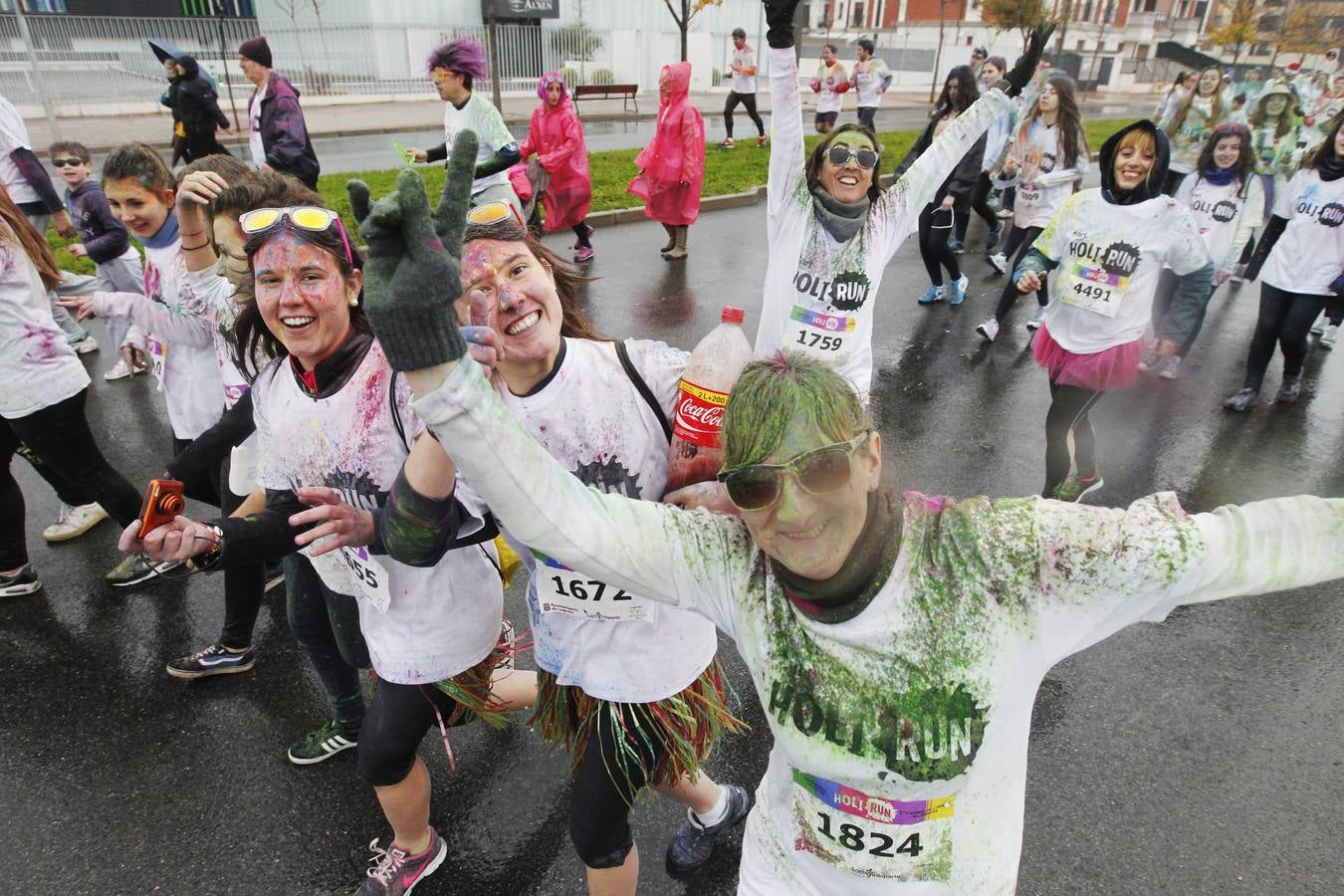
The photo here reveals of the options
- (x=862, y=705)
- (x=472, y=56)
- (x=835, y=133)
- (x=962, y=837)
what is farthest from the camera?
(x=472, y=56)

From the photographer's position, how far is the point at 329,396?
2.06m

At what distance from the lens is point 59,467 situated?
12.1ft

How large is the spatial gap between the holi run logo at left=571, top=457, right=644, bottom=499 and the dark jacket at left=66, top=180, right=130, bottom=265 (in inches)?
155

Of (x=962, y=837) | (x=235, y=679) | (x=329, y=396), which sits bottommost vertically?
(x=235, y=679)

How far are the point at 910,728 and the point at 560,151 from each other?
801 cm

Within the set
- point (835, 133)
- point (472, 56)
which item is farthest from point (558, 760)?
point (472, 56)

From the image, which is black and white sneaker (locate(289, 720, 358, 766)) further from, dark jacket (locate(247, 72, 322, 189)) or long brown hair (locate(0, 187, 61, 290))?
dark jacket (locate(247, 72, 322, 189))

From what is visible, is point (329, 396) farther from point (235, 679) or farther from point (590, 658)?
point (235, 679)

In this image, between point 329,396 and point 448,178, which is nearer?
point 448,178

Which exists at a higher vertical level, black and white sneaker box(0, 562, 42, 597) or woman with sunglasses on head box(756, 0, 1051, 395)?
woman with sunglasses on head box(756, 0, 1051, 395)

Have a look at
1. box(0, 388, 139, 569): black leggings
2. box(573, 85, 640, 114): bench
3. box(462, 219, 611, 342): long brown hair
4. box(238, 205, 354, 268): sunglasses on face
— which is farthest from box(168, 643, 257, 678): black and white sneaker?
box(573, 85, 640, 114): bench

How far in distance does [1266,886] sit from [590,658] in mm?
2253

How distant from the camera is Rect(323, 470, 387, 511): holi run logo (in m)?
2.06

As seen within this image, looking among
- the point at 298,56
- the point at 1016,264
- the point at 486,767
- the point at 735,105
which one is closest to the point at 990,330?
the point at 1016,264
